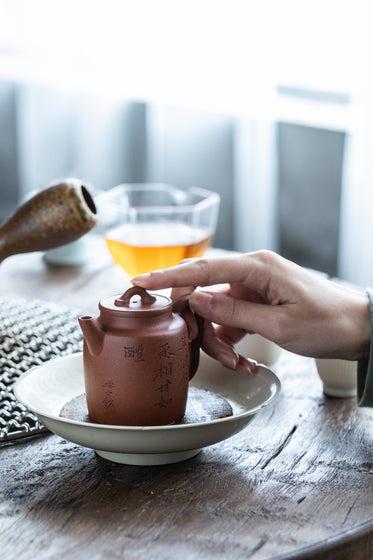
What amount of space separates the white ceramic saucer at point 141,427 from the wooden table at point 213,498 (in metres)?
0.03

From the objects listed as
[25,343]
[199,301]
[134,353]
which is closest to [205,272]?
[199,301]

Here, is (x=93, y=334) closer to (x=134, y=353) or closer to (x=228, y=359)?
(x=134, y=353)

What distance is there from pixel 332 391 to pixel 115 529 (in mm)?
418

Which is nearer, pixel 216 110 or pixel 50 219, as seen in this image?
pixel 50 219

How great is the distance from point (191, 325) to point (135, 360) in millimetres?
106

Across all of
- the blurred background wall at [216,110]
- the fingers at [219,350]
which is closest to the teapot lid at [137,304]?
the fingers at [219,350]

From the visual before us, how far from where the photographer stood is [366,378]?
866mm

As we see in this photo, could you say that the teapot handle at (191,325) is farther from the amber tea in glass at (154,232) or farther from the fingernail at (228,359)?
the amber tea in glass at (154,232)

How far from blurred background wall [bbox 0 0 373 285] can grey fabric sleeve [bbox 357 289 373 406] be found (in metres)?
1.41

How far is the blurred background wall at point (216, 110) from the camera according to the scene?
230 cm

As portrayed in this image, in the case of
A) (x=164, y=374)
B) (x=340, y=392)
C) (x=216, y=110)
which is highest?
(x=216, y=110)

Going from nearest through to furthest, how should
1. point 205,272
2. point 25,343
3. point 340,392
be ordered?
point 205,272 → point 340,392 → point 25,343

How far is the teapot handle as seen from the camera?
801 mm

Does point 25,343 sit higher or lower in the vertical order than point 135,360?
lower
